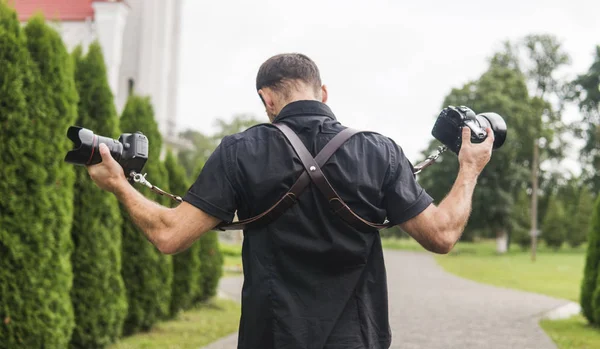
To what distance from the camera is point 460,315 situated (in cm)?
1269

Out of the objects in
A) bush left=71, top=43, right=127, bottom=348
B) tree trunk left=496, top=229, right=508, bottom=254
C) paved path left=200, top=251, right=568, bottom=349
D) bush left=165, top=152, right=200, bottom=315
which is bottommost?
tree trunk left=496, top=229, right=508, bottom=254

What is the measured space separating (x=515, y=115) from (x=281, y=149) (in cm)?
4639

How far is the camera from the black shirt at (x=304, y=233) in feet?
7.91

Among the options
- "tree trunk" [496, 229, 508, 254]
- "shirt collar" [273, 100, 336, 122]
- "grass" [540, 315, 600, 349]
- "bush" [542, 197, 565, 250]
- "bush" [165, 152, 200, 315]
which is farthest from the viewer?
"bush" [542, 197, 565, 250]

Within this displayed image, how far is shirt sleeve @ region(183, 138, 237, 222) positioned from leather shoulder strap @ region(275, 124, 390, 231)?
0.25m

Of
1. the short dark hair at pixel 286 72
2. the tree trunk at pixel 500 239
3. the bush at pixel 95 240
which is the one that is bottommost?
the tree trunk at pixel 500 239

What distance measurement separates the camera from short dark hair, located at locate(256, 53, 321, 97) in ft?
8.46

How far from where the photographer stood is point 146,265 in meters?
9.26

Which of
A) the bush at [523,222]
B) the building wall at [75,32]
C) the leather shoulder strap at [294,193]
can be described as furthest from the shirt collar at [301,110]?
the bush at [523,222]

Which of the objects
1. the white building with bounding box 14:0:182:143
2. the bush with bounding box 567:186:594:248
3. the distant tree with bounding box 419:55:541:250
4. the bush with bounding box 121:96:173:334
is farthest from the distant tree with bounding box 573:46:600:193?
the bush with bounding box 121:96:173:334

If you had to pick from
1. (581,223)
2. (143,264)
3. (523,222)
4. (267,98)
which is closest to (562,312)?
(143,264)

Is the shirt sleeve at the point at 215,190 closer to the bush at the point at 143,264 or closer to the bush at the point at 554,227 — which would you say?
the bush at the point at 143,264

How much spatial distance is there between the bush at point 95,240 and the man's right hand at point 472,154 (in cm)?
577

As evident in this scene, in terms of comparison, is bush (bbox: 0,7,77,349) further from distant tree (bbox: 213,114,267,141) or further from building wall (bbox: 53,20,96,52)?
distant tree (bbox: 213,114,267,141)
